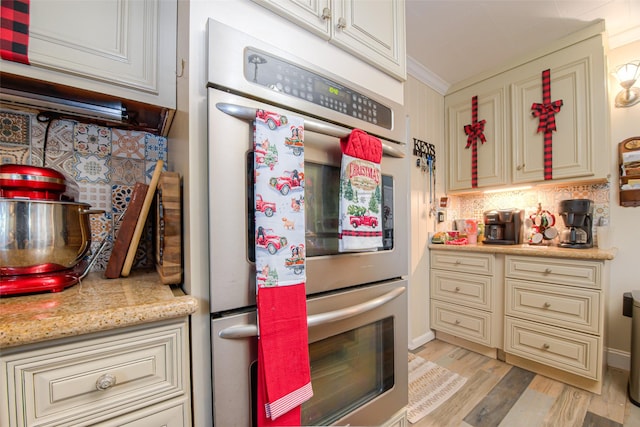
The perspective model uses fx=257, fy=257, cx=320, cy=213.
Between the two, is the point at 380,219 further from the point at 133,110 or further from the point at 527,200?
the point at 527,200

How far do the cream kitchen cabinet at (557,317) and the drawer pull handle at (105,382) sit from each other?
2226mm

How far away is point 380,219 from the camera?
0.85 m

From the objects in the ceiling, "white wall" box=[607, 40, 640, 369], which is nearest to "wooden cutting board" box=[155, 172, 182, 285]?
the ceiling

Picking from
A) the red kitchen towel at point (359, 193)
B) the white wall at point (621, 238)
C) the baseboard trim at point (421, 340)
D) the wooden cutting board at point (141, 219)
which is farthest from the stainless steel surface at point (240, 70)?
the white wall at point (621, 238)

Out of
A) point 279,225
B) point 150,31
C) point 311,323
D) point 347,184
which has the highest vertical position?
point 150,31

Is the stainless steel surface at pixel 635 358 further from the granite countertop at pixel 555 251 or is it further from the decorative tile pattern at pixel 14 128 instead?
the decorative tile pattern at pixel 14 128

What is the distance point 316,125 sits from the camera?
69 cm

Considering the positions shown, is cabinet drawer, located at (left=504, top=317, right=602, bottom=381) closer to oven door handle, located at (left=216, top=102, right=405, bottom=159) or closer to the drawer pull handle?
oven door handle, located at (left=216, top=102, right=405, bottom=159)

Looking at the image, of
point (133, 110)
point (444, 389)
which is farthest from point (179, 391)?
point (444, 389)

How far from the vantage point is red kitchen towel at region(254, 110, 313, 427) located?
1.92 ft

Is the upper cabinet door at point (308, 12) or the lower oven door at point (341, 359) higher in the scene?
the upper cabinet door at point (308, 12)

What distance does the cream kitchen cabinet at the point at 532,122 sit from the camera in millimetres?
1712

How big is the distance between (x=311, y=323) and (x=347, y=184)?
392mm

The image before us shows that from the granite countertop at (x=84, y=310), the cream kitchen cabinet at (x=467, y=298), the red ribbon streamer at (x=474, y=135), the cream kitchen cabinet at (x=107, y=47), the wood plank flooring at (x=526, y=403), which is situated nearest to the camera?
the granite countertop at (x=84, y=310)
